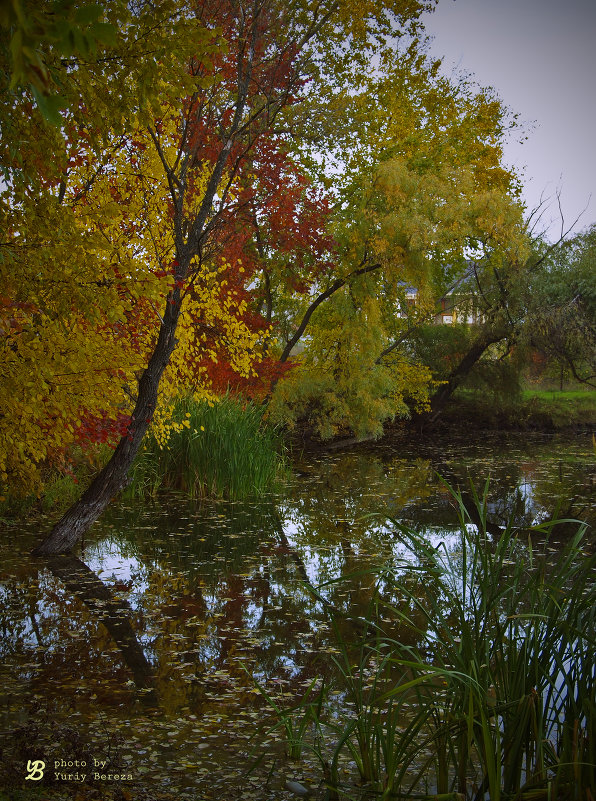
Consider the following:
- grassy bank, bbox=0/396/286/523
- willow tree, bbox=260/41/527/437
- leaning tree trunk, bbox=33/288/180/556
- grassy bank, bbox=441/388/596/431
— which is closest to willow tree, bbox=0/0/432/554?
leaning tree trunk, bbox=33/288/180/556

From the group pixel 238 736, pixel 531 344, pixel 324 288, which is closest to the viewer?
pixel 238 736

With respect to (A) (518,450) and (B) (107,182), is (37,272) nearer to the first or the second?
(B) (107,182)

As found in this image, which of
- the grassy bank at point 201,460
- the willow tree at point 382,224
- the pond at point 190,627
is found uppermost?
the willow tree at point 382,224

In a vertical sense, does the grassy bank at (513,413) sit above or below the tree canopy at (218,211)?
below

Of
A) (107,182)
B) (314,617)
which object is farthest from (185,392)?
(314,617)

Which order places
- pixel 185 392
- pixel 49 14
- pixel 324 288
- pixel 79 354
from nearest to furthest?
pixel 49 14 < pixel 79 354 < pixel 185 392 < pixel 324 288

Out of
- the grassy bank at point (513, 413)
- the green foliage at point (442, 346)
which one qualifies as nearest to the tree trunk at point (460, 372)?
the green foliage at point (442, 346)

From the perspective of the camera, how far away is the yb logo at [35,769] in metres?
2.77

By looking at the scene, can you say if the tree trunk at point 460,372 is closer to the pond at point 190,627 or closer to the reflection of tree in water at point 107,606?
the pond at point 190,627

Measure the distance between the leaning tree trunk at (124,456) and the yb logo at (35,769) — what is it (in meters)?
3.71

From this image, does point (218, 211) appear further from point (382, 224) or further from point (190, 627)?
point (382, 224)

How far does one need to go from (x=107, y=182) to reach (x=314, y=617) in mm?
4527

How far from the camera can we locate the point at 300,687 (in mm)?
3875

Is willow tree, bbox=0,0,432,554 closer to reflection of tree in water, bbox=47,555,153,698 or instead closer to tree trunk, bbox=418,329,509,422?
reflection of tree in water, bbox=47,555,153,698
